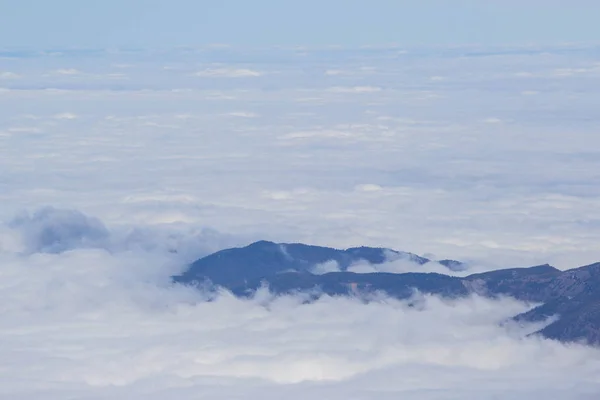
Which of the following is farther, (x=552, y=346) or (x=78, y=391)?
(x=552, y=346)

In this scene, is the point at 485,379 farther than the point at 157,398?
Yes

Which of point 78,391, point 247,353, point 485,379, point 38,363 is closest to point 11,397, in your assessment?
point 78,391

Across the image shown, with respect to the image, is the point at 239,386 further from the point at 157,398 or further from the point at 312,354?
the point at 312,354

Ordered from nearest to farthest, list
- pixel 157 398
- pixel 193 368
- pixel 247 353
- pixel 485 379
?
pixel 157 398 < pixel 485 379 < pixel 193 368 < pixel 247 353

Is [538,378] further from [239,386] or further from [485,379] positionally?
[239,386]

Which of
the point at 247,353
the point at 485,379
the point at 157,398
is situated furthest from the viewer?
the point at 247,353

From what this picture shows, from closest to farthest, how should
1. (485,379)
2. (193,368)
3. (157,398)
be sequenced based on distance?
(157,398)
(485,379)
(193,368)

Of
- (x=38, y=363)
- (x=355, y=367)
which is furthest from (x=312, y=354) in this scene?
(x=38, y=363)

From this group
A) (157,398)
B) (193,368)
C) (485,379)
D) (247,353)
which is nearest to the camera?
(157,398)
